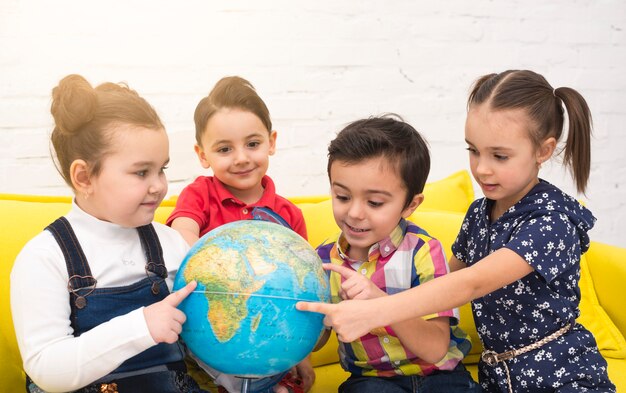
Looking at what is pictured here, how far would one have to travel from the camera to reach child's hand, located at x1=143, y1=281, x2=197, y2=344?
173 cm

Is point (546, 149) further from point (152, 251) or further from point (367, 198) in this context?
point (152, 251)

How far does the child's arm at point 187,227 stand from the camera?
2309mm

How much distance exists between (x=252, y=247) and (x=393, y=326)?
1.55 ft

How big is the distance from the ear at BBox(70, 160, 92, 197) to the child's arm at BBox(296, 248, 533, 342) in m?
0.67

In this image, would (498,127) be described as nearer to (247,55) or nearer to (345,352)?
(345,352)

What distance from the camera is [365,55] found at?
354 cm

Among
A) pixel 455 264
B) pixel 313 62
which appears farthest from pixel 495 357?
pixel 313 62

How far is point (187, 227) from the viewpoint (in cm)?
236

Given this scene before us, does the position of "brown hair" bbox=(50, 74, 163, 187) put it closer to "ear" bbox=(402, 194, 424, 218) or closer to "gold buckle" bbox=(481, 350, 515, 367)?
"ear" bbox=(402, 194, 424, 218)

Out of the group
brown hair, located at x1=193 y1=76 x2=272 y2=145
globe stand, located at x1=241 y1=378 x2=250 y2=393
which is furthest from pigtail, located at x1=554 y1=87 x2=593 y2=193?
globe stand, located at x1=241 y1=378 x2=250 y2=393

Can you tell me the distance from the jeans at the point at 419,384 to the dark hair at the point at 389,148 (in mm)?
515

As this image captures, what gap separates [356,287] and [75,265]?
723 millimetres

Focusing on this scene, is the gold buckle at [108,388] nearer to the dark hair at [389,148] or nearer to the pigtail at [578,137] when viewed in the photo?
the dark hair at [389,148]

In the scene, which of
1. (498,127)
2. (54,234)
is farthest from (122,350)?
(498,127)
